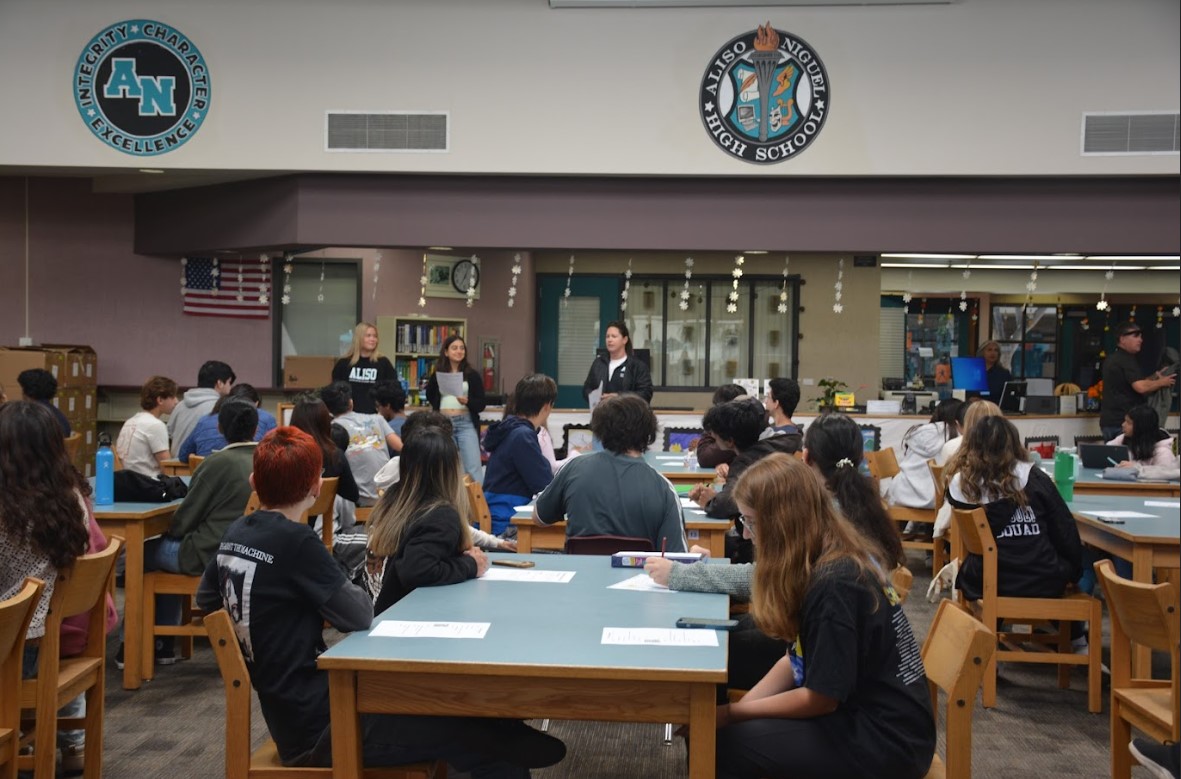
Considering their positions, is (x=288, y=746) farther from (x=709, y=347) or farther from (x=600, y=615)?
(x=709, y=347)

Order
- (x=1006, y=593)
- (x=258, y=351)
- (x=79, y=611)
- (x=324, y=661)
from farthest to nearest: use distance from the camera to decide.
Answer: (x=258, y=351) < (x=1006, y=593) < (x=79, y=611) < (x=324, y=661)

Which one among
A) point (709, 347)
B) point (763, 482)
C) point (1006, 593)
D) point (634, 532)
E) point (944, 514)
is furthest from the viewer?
point (709, 347)

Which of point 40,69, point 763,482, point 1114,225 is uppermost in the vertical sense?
point 40,69

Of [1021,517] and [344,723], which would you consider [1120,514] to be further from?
[344,723]

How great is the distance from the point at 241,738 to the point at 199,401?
511 cm

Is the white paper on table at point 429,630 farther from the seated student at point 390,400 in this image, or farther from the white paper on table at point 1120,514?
the seated student at point 390,400

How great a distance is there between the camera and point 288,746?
290cm

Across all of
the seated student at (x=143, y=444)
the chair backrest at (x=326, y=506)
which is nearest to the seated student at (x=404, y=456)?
the chair backrest at (x=326, y=506)

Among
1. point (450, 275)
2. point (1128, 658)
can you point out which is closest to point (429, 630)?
point (1128, 658)

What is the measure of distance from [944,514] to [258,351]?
7.45m

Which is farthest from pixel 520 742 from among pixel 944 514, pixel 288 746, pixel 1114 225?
pixel 1114 225

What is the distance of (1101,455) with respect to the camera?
7285 millimetres

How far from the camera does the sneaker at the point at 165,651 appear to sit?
5.56m

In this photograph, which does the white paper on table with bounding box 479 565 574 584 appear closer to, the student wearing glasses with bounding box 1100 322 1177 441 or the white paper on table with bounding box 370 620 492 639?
the white paper on table with bounding box 370 620 492 639
